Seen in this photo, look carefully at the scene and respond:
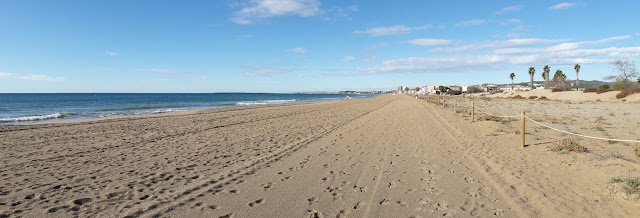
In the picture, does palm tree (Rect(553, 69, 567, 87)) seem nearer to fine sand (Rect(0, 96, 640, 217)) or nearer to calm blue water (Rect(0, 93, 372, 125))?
calm blue water (Rect(0, 93, 372, 125))

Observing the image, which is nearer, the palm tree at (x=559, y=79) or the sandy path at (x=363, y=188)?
the sandy path at (x=363, y=188)

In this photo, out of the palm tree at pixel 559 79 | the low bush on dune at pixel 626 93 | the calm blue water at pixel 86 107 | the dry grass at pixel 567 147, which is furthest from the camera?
the palm tree at pixel 559 79

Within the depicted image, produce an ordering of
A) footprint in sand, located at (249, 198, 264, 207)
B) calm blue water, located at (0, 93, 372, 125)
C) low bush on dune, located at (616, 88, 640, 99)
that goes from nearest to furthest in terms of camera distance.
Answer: footprint in sand, located at (249, 198, 264, 207) < calm blue water, located at (0, 93, 372, 125) < low bush on dune, located at (616, 88, 640, 99)

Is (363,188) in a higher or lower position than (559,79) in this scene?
lower

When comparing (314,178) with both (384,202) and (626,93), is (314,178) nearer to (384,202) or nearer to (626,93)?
(384,202)

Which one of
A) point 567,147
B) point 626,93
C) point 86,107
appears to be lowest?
point 567,147

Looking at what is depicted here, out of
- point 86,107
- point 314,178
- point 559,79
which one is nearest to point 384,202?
point 314,178

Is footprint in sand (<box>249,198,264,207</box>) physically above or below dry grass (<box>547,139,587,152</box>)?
below

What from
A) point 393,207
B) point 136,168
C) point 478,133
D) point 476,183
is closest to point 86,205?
point 136,168

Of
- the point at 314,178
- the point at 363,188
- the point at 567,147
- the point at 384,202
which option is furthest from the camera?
the point at 567,147

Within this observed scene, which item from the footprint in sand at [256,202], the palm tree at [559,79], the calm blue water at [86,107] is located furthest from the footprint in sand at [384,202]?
the palm tree at [559,79]

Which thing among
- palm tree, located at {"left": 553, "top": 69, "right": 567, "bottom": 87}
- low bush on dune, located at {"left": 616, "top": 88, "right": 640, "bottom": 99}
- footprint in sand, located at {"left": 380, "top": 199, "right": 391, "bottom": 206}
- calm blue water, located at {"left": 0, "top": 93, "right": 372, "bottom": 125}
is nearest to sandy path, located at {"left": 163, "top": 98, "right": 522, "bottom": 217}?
footprint in sand, located at {"left": 380, "top": 199, "right": 391, "bottom": 206}

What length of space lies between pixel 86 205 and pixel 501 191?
21.7ft

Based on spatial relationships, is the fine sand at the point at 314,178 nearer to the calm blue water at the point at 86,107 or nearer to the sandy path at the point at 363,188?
the sandy path at the point at 363,188
